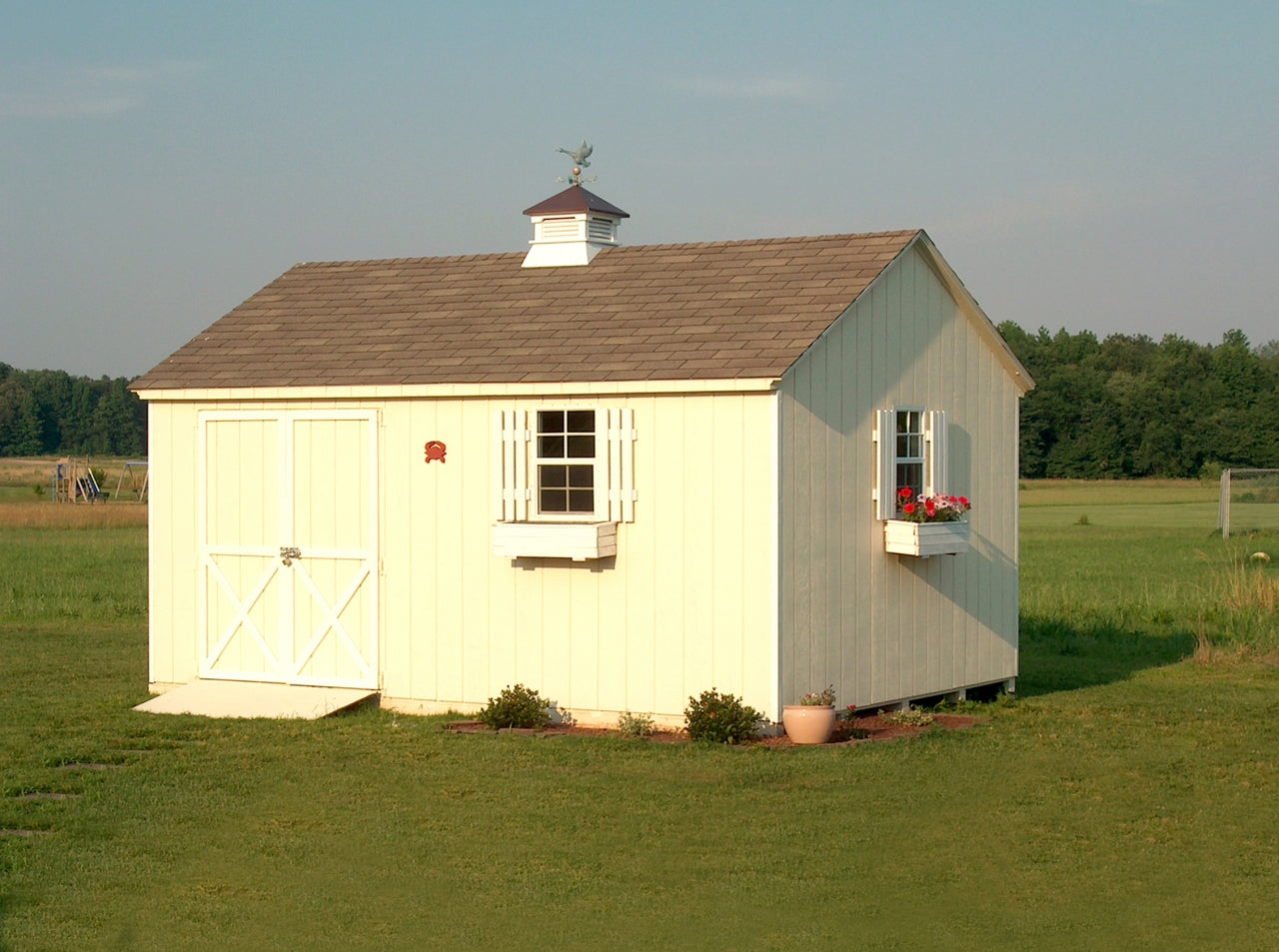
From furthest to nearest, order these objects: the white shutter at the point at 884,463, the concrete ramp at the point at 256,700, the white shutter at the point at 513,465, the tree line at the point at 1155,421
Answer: the tree line at the point at 1155,421 → the concrete ramp at the point at 256,700 → the white shutter at the point at 884,463 → the white shutter at the point at 513,465

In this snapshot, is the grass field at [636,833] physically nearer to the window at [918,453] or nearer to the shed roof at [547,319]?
the window at [918,453]

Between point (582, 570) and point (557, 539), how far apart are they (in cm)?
46

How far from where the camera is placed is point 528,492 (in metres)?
12.8

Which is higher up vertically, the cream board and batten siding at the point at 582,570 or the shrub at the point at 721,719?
the cream board and batten siding at the point at 582,570

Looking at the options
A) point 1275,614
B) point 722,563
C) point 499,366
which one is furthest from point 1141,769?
point 1275,614

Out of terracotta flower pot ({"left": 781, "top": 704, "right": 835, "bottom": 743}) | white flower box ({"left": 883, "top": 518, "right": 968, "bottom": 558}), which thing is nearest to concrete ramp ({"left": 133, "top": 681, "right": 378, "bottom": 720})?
terracotta flower pot ({"left": 781, "top": 704, "right": 835, "bottom": 743})

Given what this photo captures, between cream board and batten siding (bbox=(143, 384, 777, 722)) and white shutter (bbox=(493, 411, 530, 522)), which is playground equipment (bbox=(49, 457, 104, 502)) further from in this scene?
white shutter (bbox=(493, 411, 530, 522))

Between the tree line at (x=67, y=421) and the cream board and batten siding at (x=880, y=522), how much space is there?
95.1 m

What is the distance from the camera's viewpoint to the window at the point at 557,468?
12570 millimetres

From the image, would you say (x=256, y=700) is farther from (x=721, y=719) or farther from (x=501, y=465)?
(x=721, y=719)

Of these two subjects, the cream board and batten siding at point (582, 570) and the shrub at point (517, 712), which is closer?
the cream board and batten siding at point (582, 570)

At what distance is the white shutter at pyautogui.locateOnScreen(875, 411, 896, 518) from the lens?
13.1 m

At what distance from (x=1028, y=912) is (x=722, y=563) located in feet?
16.2

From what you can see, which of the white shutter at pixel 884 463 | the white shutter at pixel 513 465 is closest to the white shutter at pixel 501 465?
the white shutter at pixel 513 465
